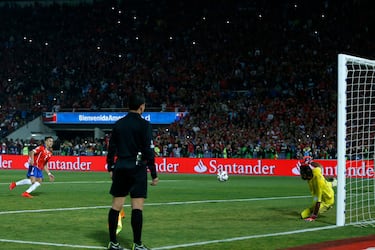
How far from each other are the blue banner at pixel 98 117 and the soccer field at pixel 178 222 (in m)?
24.8

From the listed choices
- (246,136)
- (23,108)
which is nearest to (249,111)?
(246,136)

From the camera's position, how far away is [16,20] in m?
62.7

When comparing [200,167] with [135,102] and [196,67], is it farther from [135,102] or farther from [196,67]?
[135,102]

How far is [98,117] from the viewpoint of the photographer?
4994cm

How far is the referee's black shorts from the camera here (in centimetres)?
964

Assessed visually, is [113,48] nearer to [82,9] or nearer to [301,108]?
[82,9]

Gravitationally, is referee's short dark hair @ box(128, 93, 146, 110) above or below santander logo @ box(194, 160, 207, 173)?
above

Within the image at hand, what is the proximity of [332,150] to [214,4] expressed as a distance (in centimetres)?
2256

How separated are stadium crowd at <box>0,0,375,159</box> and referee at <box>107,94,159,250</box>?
1087 inches

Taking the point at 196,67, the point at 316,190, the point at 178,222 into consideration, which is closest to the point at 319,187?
the point at 316,190

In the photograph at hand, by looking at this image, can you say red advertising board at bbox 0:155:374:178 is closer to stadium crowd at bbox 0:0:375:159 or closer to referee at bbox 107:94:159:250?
stadium crowd at bbox 0:0:375:159

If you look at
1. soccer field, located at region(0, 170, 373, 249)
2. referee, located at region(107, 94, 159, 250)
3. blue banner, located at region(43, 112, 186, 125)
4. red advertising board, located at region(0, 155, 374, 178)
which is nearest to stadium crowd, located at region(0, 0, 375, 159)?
blue banner, located at region(43, 112, 186, 125)

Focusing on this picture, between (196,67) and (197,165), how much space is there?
1212cm

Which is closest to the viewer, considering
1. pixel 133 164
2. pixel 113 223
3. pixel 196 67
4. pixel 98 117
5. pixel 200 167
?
pixel 133 164
